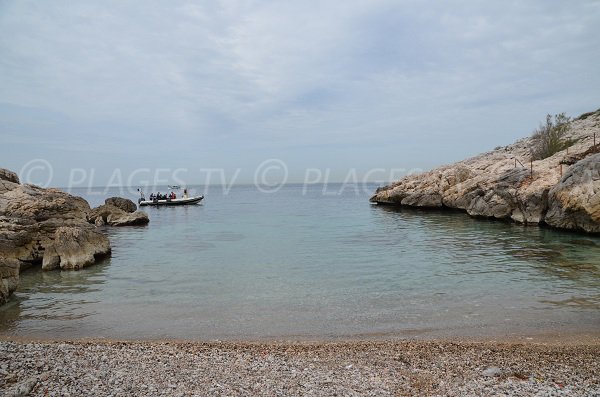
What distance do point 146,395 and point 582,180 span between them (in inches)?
1148

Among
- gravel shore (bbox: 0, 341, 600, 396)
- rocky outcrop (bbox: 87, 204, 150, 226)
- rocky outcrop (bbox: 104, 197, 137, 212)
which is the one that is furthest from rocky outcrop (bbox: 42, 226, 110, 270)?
rocky outcrop (bbox: 104, 197, 137, 212)

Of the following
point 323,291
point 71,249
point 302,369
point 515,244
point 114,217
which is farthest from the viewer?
point 114,217

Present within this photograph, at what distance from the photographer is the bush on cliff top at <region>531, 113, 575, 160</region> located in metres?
44.7

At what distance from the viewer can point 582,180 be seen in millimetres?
25984

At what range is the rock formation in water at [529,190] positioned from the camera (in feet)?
85.4

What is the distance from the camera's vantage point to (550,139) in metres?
45.2

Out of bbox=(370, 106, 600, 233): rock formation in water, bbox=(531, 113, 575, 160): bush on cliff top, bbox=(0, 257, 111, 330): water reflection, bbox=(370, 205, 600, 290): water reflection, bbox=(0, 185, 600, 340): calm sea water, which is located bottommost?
bbox=(0, 257, 111, 330): water reflection

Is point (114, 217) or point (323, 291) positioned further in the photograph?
point (114, 217)

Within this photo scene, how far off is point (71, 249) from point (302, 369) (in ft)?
55.0

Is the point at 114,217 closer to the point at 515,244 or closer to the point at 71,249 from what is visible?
the point at 71,249

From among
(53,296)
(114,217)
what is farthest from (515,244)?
(114,217)

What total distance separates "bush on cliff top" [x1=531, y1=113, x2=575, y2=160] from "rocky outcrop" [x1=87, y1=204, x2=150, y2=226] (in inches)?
1783

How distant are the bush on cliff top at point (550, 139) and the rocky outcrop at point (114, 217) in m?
45.3

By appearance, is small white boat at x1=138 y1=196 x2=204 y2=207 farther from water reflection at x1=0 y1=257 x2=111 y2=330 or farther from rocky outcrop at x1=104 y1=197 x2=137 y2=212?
water reflection at x1=0 y1=257 x2=111 y2=330
